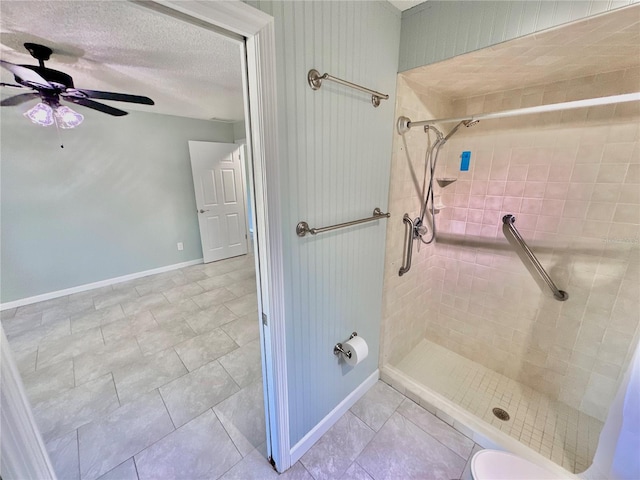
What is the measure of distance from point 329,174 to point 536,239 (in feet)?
4.82

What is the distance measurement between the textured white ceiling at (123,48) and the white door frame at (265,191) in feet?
0.22

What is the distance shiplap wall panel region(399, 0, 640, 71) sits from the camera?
98cm

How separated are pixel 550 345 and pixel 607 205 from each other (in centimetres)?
95

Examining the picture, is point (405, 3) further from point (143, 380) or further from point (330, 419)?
point (143, 380)

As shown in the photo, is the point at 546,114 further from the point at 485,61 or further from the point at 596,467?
the point at 596,467

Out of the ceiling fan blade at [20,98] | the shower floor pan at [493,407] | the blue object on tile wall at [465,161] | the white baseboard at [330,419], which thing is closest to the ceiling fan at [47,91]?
the ceiling fan blade at [20,98]

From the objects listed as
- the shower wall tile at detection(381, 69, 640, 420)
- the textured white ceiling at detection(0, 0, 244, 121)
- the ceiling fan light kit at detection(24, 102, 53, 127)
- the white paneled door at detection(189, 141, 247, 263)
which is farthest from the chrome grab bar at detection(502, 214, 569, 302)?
the white paneled door at detection(189, 141, 247, 263)

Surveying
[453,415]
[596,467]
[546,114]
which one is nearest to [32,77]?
[546,114]

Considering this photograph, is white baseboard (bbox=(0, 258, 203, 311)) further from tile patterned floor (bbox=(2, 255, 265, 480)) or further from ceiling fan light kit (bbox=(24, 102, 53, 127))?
ceiling fan light kit (bbox=(24, 102, 53, 127))

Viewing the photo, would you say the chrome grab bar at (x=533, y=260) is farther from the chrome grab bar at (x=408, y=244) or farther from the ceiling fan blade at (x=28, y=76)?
the ceiling fan blade at (x=28, y=76)

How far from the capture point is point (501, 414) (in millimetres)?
1700

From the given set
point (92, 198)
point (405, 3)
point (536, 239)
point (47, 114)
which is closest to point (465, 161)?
point (536, 239)

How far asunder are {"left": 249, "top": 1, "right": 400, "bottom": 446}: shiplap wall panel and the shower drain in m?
0.97

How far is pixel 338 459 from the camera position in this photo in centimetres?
141
